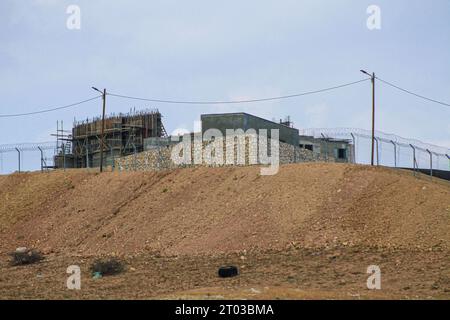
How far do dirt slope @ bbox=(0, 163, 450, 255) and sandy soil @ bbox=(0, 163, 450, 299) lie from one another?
0.22 feet

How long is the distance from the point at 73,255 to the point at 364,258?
13.2 meters

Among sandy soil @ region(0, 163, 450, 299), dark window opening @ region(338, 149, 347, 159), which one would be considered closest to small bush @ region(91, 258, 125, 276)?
sandy soil @ region(0, 163, 450, 299)

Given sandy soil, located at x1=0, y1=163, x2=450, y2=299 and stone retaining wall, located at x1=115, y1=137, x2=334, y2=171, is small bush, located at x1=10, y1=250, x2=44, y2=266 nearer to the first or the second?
sandy soil, located at x1=0, y1=163, x2=450, y2=299

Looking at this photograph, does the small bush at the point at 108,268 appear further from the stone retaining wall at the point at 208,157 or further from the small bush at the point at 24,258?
the stone retaining wall at the point at 208,157

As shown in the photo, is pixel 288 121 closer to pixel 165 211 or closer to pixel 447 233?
pixel 165 211

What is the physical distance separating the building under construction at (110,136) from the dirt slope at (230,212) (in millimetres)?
25855

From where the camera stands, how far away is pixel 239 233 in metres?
25.1

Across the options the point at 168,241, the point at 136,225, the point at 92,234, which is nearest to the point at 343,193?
the point at 168,241

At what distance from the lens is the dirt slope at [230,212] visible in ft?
78.3

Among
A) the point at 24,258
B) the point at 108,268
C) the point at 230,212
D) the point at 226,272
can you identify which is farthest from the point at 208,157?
the point at 226,272

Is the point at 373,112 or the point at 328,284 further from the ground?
the point at 373,112

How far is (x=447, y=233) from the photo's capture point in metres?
22.3

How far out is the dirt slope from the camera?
23.9 metres

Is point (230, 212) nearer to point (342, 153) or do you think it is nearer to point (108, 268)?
point (108, 268)
